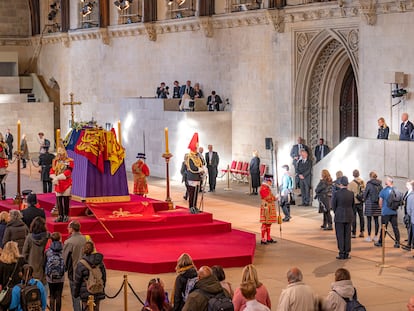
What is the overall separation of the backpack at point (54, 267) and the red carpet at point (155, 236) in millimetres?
3779

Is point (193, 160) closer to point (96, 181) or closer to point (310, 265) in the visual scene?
point (96, 181)

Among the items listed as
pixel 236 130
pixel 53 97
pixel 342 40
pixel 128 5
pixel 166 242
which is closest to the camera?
pixel 166 242

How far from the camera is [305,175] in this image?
24766 mm

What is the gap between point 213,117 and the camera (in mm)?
30344

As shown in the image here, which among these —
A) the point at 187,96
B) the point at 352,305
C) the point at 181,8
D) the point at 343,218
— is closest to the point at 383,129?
the point at 343,218

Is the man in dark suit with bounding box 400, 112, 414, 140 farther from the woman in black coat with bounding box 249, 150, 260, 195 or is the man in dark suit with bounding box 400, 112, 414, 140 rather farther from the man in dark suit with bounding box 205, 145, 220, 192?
the man in dark suit with bounding box 205, 145, 220, 192

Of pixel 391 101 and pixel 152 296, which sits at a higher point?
pixel 391 101

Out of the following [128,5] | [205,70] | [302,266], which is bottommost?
[302,266]

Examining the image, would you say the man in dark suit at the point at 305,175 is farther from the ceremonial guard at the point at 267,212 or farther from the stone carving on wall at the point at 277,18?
the ceremonial guard at the point at 267,212

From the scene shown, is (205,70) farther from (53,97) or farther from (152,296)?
(152,296)

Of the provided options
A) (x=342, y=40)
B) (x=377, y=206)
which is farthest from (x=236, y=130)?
(x=377, y=206)

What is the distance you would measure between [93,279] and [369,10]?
13.8 meters

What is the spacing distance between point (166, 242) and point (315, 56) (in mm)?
10314

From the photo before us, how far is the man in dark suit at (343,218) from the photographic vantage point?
17625 mm
